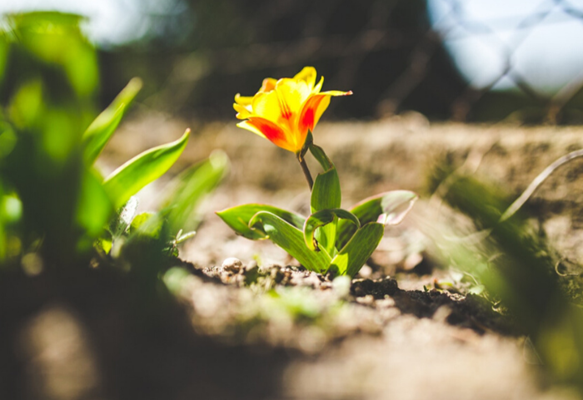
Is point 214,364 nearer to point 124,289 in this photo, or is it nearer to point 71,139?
point 124,289

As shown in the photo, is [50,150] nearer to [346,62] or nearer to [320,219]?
[320,219]

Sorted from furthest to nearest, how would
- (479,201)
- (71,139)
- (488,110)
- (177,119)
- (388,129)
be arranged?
(177,119) < (488,110) < (388,129) < (71,139) < (479,201)

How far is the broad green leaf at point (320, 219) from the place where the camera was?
73cm

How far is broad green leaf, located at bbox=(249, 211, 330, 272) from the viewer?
2.55 feet

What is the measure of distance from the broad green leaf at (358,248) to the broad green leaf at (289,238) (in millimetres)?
35

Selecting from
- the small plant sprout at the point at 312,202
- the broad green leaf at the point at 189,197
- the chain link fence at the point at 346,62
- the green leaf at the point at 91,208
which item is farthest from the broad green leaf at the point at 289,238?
the chain link fence at the point at 346,62

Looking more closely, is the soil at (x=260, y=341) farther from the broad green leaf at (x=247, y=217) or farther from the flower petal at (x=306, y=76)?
the flower petal at (x=306, y=76)

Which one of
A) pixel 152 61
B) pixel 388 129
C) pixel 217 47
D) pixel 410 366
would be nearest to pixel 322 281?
pixel 410 366

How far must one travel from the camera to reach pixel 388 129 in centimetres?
192

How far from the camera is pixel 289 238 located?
79 centimetres

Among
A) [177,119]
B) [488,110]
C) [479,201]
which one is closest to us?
[479,201]

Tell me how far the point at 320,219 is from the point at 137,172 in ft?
1.19

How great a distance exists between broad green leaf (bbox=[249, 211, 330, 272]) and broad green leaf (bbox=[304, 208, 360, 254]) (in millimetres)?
35

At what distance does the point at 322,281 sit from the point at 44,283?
444 millimetres
